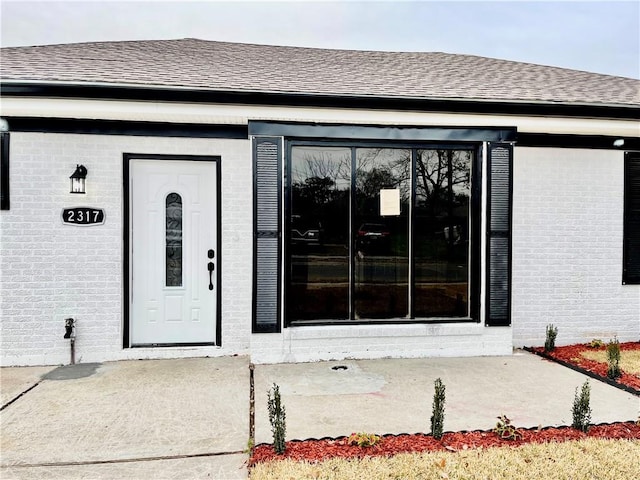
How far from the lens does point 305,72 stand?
237 inches

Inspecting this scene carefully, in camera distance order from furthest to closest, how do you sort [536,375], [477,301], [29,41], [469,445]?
[29,41], [477,301], [536,375], [469,445]

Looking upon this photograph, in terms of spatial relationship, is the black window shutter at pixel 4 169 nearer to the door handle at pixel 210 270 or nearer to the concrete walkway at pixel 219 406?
the concrete walkway at pixel 219 406

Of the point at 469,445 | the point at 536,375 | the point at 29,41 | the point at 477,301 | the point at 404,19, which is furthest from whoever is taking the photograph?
the point at 404,19

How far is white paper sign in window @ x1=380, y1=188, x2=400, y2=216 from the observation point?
18.1ft

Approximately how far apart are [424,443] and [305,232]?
2816 mm

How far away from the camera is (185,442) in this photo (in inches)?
130

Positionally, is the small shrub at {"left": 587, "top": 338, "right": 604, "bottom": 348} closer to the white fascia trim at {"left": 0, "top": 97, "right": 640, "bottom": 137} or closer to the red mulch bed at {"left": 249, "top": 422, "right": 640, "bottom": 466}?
the red mulch bed at {"left": 249, "top": 422, "right": 640, "bottom": 466}

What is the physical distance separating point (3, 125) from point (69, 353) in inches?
104

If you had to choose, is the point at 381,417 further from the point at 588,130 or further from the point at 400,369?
the point at 588,130

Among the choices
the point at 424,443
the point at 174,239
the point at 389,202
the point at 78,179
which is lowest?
the point at 424,443

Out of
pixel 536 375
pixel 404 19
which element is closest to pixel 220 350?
pixel 536 375

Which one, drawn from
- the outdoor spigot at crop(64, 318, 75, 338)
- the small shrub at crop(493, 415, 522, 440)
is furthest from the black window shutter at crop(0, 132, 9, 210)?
the small shrub at crop(493, 415, 522, 440)

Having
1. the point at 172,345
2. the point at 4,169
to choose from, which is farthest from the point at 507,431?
the point at 4,169

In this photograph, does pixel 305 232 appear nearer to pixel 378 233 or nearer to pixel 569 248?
pixel 378 233
